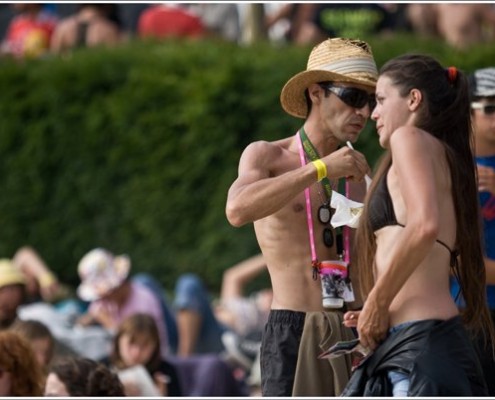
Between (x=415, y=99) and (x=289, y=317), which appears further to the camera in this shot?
(x=289, y=317)

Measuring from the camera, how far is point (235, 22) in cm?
1352

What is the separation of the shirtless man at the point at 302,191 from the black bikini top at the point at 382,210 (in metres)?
0.48

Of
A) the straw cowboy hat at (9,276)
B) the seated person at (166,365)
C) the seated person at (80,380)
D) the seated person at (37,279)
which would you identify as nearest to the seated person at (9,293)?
the straw cowboy hat at (9,276)

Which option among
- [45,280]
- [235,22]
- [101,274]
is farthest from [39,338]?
[235,22]

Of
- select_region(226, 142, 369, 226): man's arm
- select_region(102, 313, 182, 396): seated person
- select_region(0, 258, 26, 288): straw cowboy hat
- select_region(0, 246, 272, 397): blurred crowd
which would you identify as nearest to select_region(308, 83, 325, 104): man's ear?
select_region(226, 142, 369, 226): man's arm

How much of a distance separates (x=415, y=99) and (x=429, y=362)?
2.96ft

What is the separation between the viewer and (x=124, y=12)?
13.9 meters

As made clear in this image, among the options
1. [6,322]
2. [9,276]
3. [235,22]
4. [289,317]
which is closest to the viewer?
[289,317]

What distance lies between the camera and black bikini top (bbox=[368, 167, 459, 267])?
491cm

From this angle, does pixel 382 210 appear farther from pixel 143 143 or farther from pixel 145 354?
pixel 143 143

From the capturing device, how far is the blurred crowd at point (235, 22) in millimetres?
12242

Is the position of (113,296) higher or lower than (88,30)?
lower

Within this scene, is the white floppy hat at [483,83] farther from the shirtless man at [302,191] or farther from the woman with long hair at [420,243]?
the woman with long hair at [420,243]

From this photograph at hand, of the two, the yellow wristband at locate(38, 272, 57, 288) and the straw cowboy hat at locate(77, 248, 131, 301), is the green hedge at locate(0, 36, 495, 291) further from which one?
the straw cowboy hat at locate(77, 248, 131, 301)
